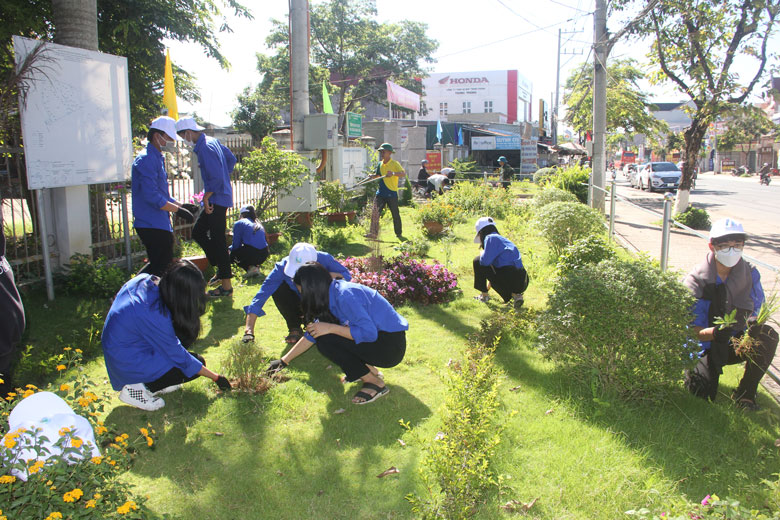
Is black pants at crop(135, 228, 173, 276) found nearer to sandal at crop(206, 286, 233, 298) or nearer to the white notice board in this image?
sandal at crop(206, 286, 233, 298)

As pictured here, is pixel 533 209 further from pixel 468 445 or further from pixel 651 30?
pixel 468 445

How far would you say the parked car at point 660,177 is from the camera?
95.0 feet

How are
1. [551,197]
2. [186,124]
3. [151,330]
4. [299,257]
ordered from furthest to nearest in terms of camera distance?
[551,197], [186,124], [299,257], [151,330]

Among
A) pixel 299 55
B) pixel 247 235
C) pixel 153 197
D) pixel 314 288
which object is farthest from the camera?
pixel 299 55

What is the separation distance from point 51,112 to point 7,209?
285cm

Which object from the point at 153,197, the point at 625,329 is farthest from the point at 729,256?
the point at 153,197

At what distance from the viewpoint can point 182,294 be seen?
3662 mm

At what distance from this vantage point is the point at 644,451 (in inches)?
133

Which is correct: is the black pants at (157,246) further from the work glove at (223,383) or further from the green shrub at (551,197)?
the green shrub at (551,197)

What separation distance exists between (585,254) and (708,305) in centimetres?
221

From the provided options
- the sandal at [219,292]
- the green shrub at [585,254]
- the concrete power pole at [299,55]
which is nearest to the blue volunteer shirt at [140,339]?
the sandal at [219,292]

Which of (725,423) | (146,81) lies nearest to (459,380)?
(725,423)

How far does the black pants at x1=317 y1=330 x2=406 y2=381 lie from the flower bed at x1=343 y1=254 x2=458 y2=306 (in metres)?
2.09

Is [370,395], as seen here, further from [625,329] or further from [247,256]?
[247,256]
